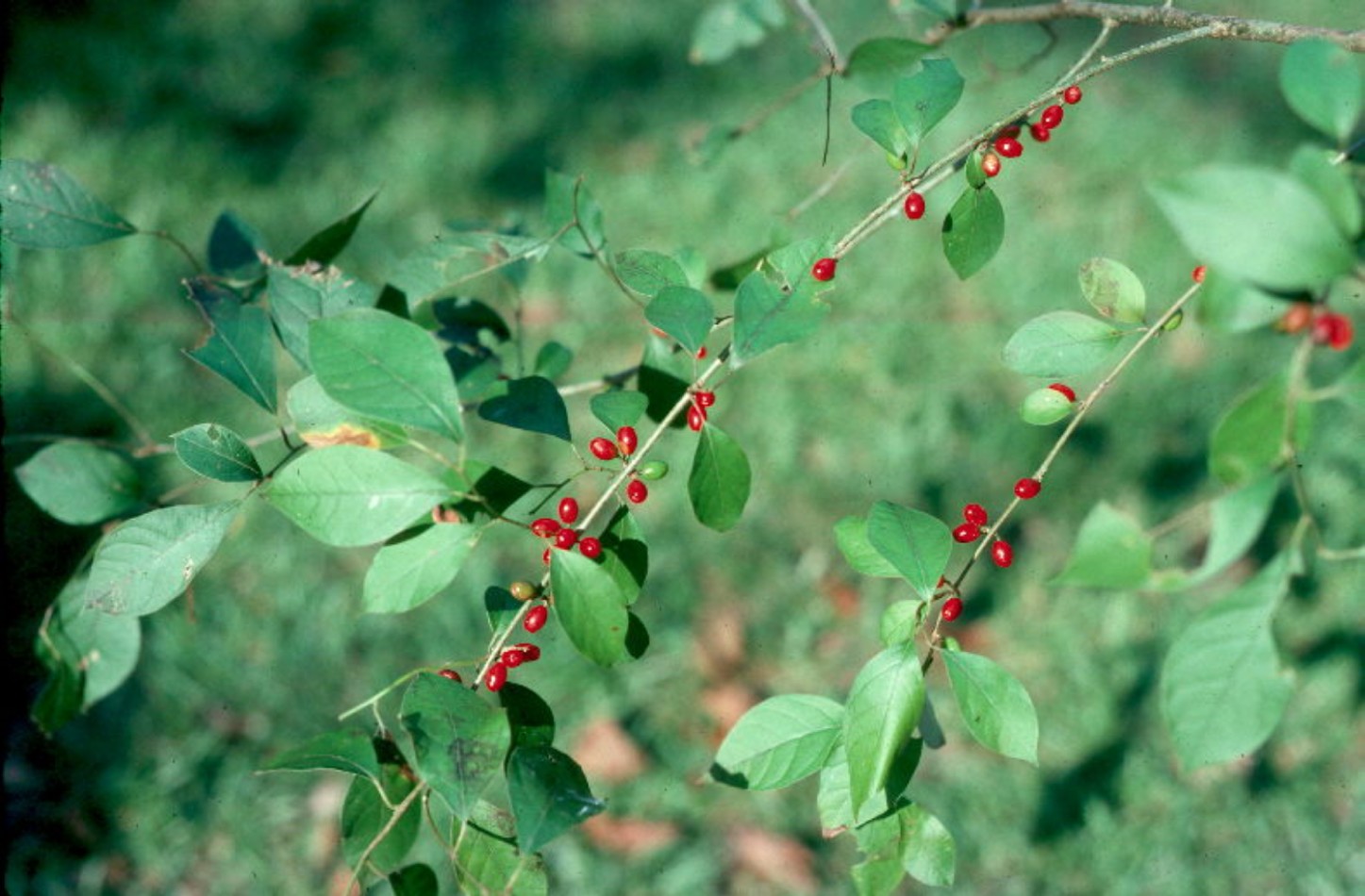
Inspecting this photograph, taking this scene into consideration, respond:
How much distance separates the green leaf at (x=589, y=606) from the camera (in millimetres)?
866

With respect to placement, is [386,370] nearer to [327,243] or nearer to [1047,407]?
[327,243]

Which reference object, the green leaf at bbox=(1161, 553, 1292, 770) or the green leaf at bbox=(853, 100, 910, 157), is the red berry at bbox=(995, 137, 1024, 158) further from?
the green leaf at bbox=(1161, 553, 1292, 770)

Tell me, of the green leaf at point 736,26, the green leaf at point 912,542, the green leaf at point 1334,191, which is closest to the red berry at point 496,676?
the green leaf at point 912,542

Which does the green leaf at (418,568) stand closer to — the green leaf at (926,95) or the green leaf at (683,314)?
the green leaf at (683,314)

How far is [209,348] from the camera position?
3.47 ft

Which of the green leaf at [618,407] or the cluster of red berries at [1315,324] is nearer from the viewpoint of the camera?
the cluster of red berries at [1315,324]

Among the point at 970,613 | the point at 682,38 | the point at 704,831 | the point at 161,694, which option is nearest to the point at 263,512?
the point at 161,694

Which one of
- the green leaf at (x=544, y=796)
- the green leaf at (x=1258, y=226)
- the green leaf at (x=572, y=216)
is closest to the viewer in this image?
the green leaf at (x=1258, y=226)

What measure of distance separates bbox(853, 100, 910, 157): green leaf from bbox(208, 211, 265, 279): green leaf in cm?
72

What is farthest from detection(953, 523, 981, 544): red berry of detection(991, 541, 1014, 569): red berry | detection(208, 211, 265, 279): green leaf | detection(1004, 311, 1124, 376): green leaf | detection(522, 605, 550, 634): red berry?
detection(208, 211, 265, 279): green leaf

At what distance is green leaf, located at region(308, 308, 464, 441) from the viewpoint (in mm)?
832

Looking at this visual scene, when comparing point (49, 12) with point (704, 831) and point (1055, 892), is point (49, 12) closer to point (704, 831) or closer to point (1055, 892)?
Answer: point (704, 831)

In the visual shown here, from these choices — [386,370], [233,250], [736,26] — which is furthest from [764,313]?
[736,26]

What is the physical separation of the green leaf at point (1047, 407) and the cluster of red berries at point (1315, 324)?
32cm
